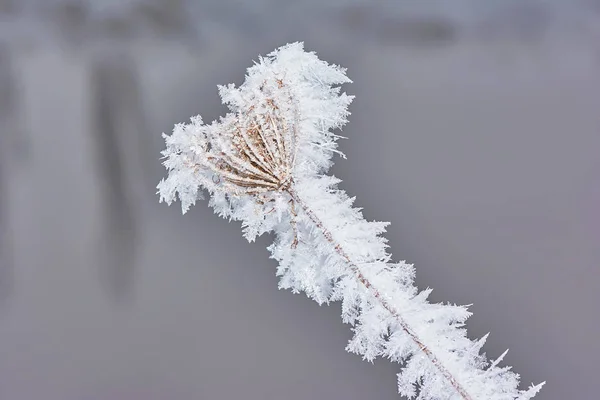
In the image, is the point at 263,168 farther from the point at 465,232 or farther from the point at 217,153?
the point at 465,232

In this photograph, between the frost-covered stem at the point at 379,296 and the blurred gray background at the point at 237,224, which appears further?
the blurred gray background at the point at 237,224

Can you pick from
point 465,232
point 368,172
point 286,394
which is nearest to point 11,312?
point 286,394

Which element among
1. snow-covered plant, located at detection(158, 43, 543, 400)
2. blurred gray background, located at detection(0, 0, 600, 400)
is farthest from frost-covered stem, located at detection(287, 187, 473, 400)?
blurred gray background, located at detection(0, 0, 600, 400)

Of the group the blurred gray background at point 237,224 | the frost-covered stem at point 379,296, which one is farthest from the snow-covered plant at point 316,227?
the blurred gray background at point 237,224

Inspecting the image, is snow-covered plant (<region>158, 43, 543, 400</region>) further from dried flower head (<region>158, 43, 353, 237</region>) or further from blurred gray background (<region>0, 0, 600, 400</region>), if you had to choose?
blurred gray background (<region>0, 0, 600, 400</region>)

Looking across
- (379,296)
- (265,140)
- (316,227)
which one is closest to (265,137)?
(265,140)

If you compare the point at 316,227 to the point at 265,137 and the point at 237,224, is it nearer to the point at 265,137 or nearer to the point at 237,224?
the point at 265,137

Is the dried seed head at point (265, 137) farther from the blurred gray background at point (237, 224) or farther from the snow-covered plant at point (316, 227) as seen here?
the blurred gray background at point (237, 224)
